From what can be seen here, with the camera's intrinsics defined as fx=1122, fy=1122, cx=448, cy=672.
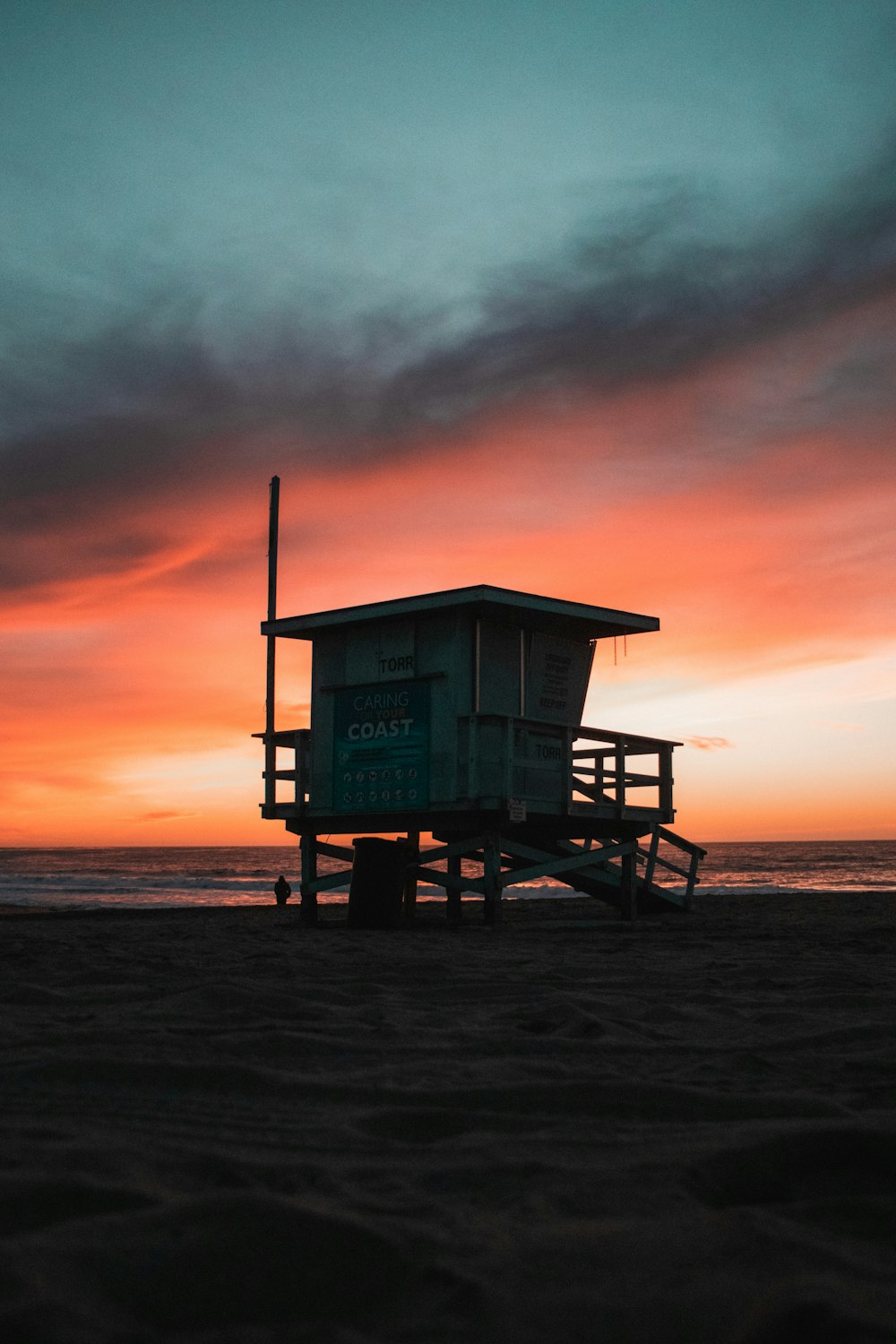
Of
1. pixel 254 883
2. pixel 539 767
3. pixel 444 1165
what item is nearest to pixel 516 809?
pixel 539 767

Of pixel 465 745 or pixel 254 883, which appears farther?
pixel 254 883

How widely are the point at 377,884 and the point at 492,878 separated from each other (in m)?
1.43

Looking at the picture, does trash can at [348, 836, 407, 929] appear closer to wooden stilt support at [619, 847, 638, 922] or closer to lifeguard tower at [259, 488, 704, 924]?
lifeguard tower at [259, 488, 704, 924]

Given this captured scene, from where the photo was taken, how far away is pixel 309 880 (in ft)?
51.5

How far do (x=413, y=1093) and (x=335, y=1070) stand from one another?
47 cm

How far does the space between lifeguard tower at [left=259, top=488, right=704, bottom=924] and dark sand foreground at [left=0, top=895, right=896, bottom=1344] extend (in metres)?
7.86

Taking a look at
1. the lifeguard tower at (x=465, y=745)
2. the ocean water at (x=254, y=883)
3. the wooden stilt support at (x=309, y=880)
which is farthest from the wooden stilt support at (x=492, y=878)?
the ocean water at (x=254, y=883)

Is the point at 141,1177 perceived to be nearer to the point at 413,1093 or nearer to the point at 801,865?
the point at 413,1093

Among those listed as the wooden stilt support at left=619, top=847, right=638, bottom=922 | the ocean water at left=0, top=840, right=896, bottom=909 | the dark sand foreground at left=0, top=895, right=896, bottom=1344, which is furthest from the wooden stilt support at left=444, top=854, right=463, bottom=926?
the ocean water at left=0, top=840, right=896, bottom=909

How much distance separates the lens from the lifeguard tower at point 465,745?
45.9 ft

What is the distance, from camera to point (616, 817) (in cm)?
1499

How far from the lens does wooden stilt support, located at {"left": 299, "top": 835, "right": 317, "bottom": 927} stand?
609 inches

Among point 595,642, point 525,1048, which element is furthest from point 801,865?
point 525,1048

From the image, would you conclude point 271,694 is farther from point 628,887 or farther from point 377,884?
point 628,887
